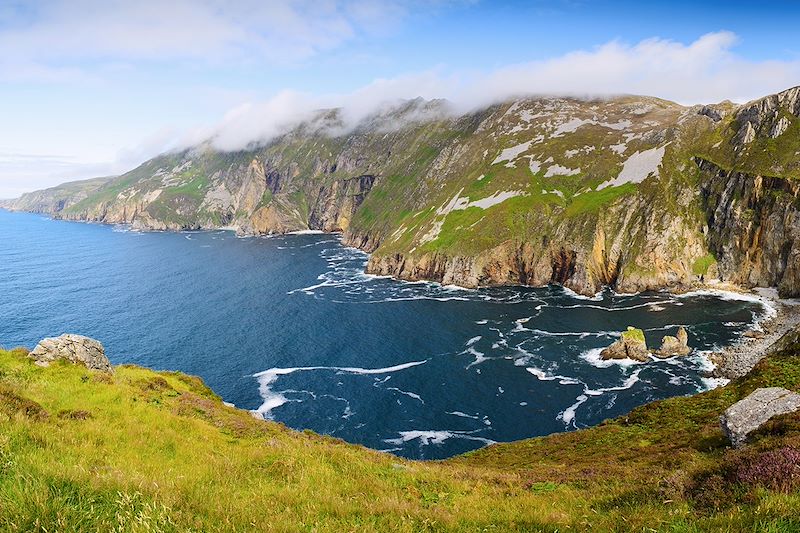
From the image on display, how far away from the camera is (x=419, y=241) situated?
171 metres

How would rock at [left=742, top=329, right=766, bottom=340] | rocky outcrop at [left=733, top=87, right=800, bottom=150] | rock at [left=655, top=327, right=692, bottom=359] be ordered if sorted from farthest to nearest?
1. rocky outcrop at [left=733, top=87, right=800, bottom=150]
2. rock at [left=742, top=329, right=766, bottom=340]
3. rock at [left=655, top=327, right=692, bottom=359]

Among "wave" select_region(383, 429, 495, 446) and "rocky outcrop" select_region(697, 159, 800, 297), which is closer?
"wave" select_region(383, 429, 495, 446)

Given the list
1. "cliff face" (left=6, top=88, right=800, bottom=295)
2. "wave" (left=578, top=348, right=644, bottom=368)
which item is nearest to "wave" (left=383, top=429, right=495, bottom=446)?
"wave" (left=578, top=348, right=644, bottom=368)

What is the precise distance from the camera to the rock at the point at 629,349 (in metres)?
84.8

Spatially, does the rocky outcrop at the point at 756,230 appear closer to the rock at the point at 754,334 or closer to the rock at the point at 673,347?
the rock at the point at 754,334

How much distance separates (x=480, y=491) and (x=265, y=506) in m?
8.13

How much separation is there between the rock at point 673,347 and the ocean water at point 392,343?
241cm

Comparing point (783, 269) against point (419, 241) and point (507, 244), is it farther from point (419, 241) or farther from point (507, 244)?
point (419, 241)

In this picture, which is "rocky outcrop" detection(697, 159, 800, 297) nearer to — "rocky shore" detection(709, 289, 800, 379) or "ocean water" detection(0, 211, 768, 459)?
"rocky shore" detection(709, 289, 800, 379)

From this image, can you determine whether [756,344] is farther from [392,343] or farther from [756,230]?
[392,343]

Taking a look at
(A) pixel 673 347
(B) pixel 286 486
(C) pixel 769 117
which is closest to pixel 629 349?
(A) pixel 673 347

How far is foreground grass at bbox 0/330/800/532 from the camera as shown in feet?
25.6

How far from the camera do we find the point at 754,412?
2059 cm

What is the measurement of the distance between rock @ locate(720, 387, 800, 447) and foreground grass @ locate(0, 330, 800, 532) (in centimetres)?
119
